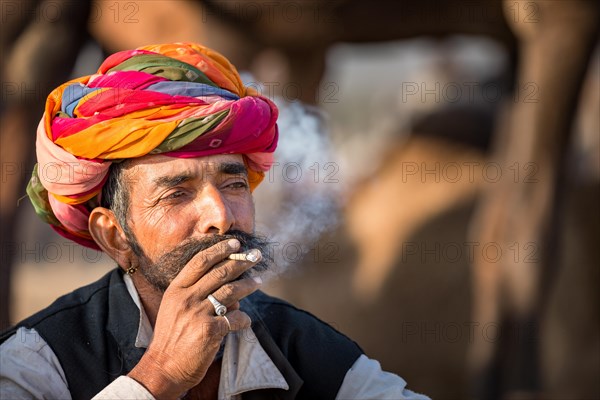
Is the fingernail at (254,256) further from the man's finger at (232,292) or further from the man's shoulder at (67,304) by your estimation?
the man's shoulder at (67,304)

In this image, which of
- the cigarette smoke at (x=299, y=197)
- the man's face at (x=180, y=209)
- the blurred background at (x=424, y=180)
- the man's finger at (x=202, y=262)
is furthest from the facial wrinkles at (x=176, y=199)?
the blurred background at (x=424, y=180)

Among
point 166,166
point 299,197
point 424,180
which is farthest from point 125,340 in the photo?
point 424,180

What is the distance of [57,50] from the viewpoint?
536 centimetres

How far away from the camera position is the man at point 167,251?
2.21 meters

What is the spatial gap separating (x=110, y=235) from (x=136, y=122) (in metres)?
0.30

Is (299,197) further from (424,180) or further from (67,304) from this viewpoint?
(424,180)

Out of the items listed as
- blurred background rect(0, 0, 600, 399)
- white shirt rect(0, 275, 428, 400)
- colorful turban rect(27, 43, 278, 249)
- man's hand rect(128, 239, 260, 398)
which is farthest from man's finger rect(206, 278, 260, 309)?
blurred background rect(0, 0, 600, 399)

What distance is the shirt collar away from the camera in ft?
7.77

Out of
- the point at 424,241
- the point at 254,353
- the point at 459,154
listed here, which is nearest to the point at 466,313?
the point at 424,241

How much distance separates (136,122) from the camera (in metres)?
2.34

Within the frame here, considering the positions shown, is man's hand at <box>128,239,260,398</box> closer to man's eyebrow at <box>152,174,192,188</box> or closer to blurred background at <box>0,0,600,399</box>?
man's eyebrow at <box>152,174,192,188</box>

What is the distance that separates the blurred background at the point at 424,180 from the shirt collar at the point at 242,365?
31 centimetres

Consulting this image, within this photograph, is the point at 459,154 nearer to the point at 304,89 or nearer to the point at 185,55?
the point at 304,89

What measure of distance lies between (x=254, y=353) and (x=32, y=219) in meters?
9.07
